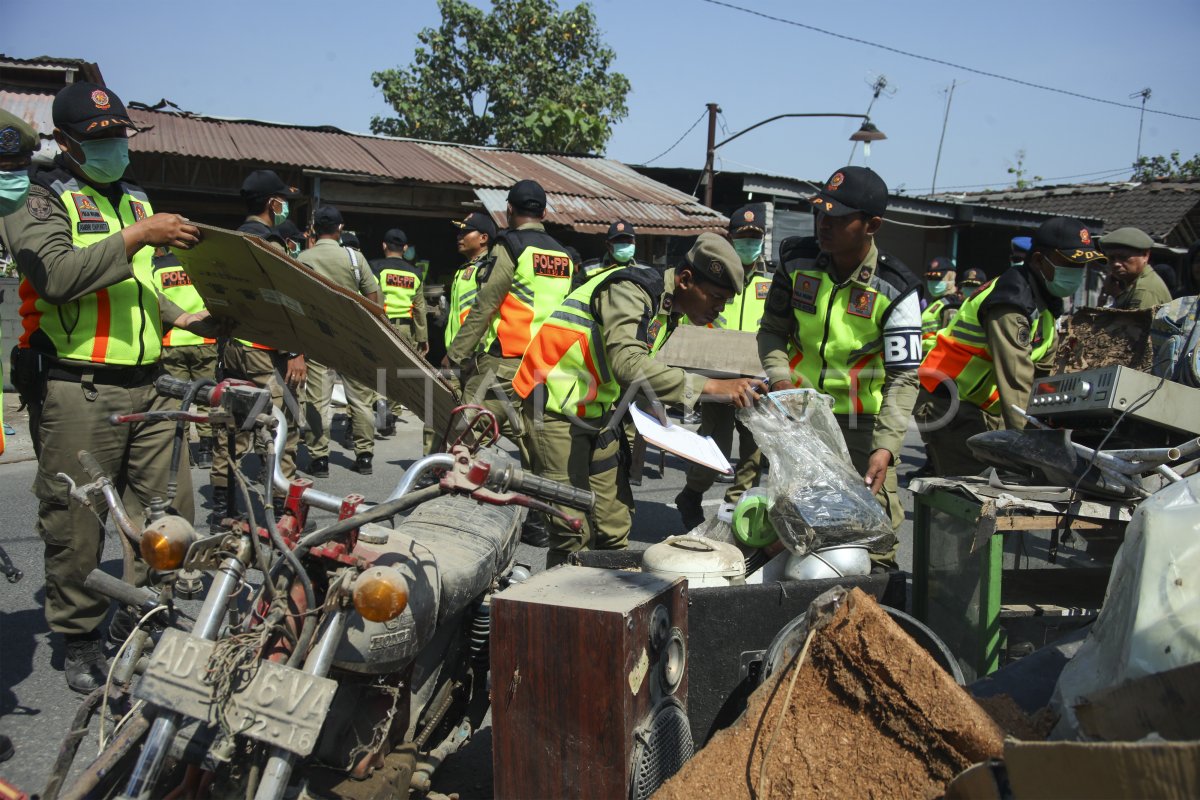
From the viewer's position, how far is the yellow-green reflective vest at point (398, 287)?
9.71 metres

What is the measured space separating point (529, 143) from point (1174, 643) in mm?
22268

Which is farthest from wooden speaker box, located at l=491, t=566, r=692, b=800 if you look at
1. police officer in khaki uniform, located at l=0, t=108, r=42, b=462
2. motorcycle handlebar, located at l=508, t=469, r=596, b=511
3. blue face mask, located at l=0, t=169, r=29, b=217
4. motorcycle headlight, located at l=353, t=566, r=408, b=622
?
blue face mask, located at l=0, t=169, r=29, b=217

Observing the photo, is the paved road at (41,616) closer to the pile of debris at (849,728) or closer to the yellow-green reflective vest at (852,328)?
the pile of debris at (849,728)

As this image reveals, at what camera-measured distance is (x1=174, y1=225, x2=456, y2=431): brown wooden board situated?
2.52 meters

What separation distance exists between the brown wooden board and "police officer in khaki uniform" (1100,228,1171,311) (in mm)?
5788

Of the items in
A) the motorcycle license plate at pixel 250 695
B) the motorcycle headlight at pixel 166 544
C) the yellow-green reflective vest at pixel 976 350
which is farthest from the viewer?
the yellow-green reflective vest at pixel 976 350

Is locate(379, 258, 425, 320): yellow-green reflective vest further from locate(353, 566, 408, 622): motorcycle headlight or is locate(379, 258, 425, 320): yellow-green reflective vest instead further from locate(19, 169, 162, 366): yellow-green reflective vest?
locate(353, 566, 408, 622): motorcycle headlight

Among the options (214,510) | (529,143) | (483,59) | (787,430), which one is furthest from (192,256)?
(483,59)


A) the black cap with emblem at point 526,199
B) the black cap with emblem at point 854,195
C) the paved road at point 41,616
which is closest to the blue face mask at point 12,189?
the paved road at point 41,616

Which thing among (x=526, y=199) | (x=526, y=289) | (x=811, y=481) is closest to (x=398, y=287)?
(x=526, y=199)

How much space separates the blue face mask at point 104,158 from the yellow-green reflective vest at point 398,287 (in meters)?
5.94

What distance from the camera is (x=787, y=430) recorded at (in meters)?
3.76

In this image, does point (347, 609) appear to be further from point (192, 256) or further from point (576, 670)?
point (192, 256)

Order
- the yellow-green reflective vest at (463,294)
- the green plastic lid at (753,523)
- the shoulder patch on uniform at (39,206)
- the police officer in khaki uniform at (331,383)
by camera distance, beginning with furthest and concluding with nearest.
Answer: the yellow-green reflective vest at (463,294)
the police officer in khaki uniform at (331,383)
the green plastic lid at (753,523)
the shoulder patch on uniform at (39,206)
